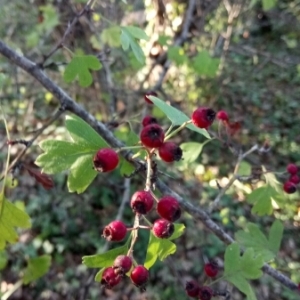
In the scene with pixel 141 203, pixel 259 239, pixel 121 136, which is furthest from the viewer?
pixel 121 136

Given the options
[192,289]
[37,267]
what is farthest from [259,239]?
[37,267]

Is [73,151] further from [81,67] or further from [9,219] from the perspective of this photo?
[81,67]

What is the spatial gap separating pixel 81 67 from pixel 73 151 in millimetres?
659

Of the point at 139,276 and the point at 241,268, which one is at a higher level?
the point at 139,276

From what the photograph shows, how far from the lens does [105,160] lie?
2.72 feet

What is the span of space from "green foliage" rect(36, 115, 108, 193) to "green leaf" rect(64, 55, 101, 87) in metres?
0.60

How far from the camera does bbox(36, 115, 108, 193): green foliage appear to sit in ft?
2.91

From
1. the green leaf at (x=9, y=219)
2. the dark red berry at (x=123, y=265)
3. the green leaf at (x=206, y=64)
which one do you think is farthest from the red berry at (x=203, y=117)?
the green leaf at (x=206, y=64)

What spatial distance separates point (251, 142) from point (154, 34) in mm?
2068

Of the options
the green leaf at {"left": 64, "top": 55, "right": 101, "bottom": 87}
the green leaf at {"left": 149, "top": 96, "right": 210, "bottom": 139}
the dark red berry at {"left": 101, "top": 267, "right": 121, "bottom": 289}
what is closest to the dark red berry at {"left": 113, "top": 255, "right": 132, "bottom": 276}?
the dark red berry at {"left": 101, "top": 267, "right": 121, "bottom": 289}

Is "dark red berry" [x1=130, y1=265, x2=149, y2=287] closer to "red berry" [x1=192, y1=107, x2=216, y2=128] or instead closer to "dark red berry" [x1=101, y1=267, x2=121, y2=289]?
"dark red berry" [x1=101, y1=267, x2=121, y2=289]

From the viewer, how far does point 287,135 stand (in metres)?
5.11

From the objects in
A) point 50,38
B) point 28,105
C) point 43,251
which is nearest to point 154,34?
point 50,38

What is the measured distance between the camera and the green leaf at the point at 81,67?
4.82ft
